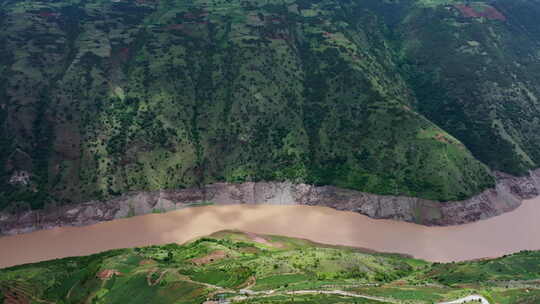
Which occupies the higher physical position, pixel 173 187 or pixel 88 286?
pixel 88 286

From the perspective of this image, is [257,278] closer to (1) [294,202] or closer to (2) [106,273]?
(2) [106,273]

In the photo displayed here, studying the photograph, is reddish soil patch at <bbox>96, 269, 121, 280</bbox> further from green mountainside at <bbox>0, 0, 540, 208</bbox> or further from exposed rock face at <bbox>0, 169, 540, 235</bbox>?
green mountainside at <bbox>0, 0, 540, 208</bbox>

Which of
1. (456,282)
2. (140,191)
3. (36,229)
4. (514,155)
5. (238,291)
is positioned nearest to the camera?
(238,291)

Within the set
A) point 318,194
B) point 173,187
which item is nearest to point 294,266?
point 318,194

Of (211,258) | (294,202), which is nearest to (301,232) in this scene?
(294,202)

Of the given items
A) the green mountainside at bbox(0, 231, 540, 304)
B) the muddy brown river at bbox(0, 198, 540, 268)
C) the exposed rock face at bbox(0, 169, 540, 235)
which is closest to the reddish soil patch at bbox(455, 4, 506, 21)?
the exposed rock face at bbox(0, 169, 540, 235)

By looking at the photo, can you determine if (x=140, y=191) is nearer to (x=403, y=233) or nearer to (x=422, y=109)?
(x=403, y=233)

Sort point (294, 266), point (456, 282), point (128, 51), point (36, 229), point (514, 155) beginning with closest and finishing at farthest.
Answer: point (456, 282) < point (294, 266) < point (36, 229) < point (514, 155) < point (128, 51)

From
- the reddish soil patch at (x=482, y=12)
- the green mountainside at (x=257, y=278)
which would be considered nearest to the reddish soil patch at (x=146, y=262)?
the green mountainside at (x=257, y=278)
